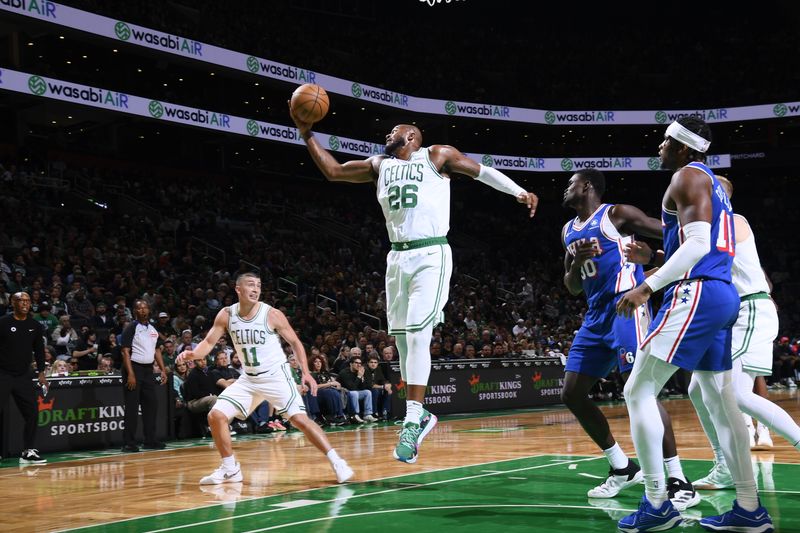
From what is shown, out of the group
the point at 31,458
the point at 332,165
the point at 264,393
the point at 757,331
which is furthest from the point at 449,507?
the point at 31,458

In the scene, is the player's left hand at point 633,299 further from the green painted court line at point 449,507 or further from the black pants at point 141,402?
the black pants at point 141,402

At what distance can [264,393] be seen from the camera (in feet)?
26.0

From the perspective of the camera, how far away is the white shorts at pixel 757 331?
665cm

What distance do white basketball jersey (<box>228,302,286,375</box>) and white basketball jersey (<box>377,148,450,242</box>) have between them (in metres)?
2.12

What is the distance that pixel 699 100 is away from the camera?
121 feet

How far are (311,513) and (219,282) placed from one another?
50.8ft

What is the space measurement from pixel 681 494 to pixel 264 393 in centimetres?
386

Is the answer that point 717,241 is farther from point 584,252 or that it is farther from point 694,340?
point 584,252

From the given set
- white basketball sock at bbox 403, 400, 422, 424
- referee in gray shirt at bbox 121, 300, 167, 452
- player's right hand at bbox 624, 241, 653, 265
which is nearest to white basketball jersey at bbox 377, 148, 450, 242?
white basketball sock at bbox 403, 400, 422, 424

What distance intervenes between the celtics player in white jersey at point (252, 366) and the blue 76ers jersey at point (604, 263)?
2.70m

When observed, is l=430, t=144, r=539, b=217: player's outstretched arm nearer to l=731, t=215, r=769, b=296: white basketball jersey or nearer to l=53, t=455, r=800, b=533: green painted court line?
l=731, t=215, r=769, b=296: white basketball jersey

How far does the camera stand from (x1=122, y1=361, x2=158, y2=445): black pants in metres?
11.8

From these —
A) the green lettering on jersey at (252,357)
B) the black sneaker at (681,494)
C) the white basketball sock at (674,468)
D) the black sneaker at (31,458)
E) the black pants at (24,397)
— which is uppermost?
the green lettering on jersey at (252,357)

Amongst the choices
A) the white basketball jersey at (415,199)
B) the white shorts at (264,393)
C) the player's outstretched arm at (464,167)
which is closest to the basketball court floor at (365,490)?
the white shorts at (264,393)
